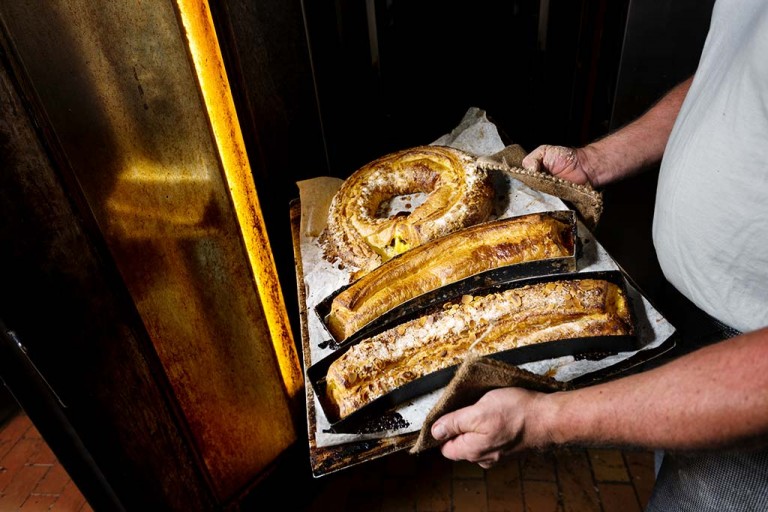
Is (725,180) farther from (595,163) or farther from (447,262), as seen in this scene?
(447,262)

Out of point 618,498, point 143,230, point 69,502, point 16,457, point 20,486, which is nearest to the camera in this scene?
point 143,230

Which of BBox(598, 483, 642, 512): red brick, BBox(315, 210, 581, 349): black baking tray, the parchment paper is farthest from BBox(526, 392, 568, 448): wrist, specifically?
BBox(598, 483, 642, 512): red brick

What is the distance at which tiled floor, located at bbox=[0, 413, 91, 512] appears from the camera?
3223 millimetres

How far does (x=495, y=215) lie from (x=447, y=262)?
1.89ft

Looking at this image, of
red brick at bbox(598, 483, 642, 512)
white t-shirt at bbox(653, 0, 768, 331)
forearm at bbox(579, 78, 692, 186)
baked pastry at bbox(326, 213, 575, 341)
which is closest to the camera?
white t-shirt at bbox(653, 0, 768, 331)

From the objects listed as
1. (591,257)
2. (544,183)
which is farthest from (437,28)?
(591,257)

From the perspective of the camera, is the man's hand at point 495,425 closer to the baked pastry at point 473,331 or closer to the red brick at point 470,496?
the baked pastry at point 473,331

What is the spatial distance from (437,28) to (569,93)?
1.06 m

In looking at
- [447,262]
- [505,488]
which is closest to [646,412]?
[447,262]

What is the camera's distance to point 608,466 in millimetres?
3021

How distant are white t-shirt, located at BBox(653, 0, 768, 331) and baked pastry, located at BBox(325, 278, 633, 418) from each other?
0.30 meters

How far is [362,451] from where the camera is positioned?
1.49 metres

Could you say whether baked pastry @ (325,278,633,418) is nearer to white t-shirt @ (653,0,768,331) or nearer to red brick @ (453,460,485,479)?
white t-shirt @ (653,0,768,331)

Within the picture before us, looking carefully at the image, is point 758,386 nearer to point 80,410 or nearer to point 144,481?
point 80,410
